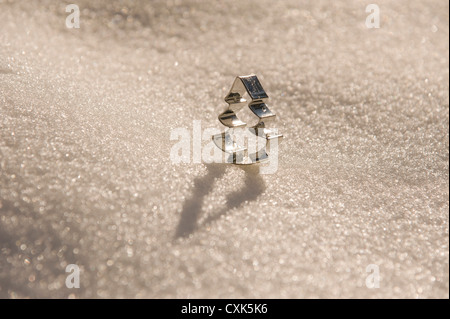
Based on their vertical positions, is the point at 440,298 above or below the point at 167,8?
below

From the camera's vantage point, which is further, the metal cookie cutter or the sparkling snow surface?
the metal cookie cutter

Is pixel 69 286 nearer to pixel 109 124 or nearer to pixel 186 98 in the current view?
pixel 109 124

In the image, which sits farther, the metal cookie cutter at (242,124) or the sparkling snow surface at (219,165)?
the metal cookie cutter at (242,124)

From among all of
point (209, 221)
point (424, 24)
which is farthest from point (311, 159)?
point (424, 24)
